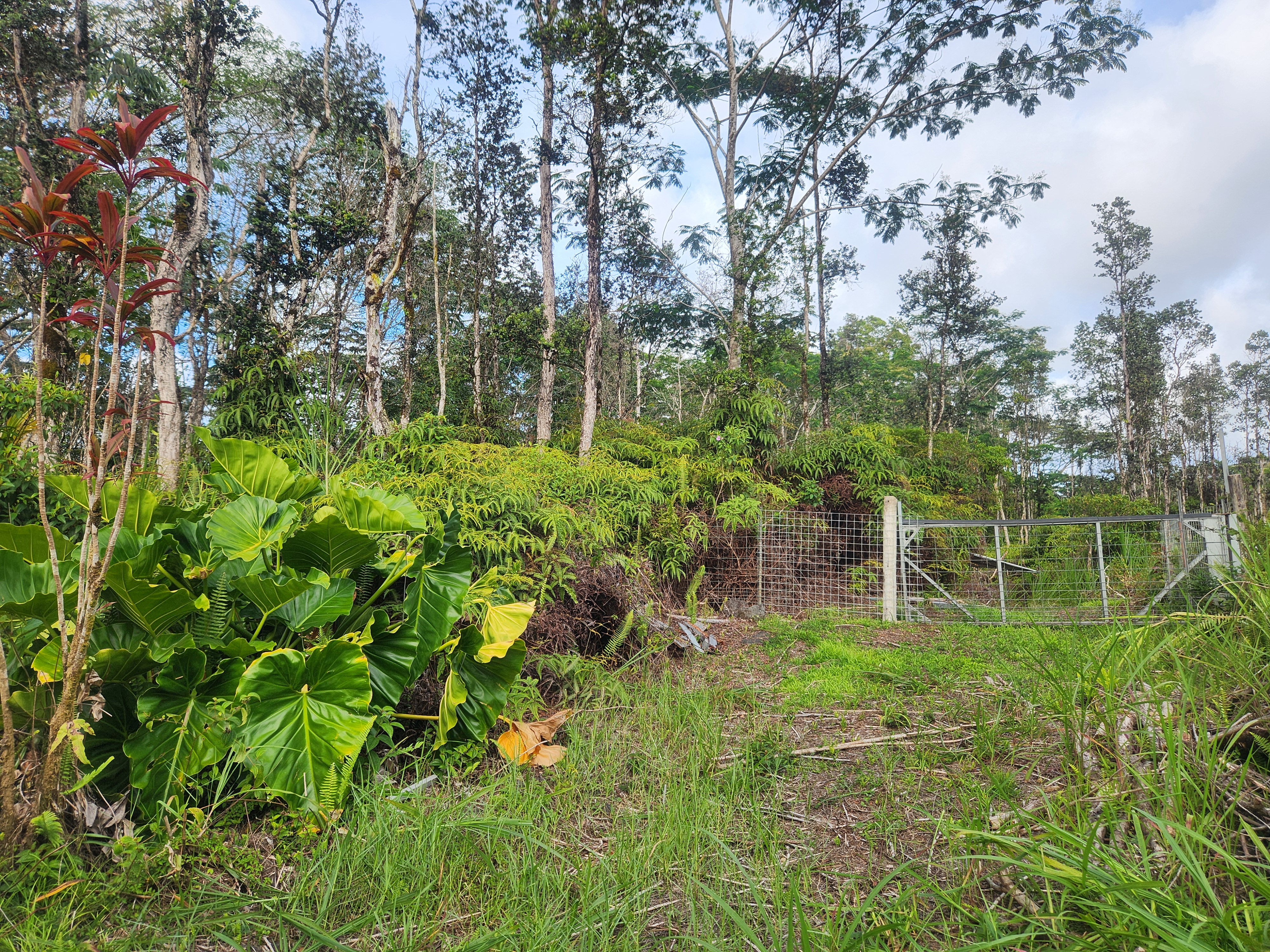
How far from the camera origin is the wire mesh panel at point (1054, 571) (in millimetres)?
4516

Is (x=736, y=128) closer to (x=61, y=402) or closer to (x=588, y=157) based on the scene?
(x=588, y=157)

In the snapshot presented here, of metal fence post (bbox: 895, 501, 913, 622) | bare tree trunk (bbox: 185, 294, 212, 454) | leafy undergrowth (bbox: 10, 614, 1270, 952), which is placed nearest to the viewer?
leafy undergrowth (bbox: 10, 614, 1270, 952)

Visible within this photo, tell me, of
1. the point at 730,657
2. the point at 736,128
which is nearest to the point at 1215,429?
the point at 736,128

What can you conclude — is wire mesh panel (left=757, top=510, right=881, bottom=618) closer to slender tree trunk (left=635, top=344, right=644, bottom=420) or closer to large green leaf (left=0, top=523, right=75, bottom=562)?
large green leaf (left=0, top=523, right=75, bottom=562)

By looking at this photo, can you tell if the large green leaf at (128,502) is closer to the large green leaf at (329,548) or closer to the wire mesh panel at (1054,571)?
the large green leaf at (329,548)

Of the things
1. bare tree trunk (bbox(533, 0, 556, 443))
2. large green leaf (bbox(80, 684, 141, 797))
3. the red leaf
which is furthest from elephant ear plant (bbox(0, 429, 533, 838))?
bare tree trunk (bbox(533, 0, 556, 443))

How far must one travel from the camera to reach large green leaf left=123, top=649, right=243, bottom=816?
1.53m

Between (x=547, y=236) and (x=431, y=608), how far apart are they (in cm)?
856

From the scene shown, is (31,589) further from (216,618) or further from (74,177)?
(74,177)

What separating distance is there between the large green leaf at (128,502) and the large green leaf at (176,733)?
55 centimetres

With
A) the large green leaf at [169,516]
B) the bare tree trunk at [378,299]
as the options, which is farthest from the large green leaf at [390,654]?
the bare tree trunk at [378,299]

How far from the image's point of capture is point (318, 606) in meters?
1.81

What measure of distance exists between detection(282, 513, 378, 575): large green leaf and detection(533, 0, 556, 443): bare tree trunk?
638 cm

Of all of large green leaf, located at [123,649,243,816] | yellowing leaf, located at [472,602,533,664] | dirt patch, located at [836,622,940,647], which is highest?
yellowing leaf, located at [472,602,533,664]
